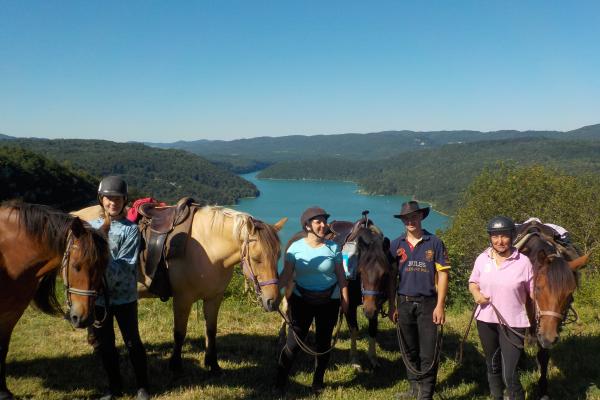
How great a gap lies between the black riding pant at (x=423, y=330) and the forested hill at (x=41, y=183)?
149ft

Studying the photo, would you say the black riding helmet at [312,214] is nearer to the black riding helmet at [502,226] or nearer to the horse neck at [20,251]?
the black riding helmet at [502,226]

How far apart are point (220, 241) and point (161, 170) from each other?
Result: 444ft

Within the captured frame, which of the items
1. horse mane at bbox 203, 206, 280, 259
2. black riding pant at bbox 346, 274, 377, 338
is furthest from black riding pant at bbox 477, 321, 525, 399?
horse mane at bbox 203, 206, 280, 259

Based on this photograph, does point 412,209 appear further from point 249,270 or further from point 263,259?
point 249,270

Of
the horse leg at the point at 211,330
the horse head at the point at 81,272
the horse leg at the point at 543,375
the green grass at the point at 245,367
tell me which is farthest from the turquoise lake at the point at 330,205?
the horse head at the point at 81,272

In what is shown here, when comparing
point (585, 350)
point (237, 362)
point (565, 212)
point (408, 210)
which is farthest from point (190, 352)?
point (565, 212)

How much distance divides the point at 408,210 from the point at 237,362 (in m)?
2.65

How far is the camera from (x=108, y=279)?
3.42 m

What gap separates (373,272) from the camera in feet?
12.4

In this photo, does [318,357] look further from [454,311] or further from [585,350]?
[454,311]

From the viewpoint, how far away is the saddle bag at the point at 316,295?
372 centimetres

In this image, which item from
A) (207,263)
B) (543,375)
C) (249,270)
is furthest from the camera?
(207,263)

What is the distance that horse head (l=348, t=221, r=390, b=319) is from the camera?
12.3ft

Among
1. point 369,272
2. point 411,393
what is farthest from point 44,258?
point 411,393
